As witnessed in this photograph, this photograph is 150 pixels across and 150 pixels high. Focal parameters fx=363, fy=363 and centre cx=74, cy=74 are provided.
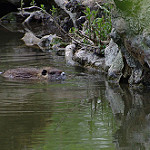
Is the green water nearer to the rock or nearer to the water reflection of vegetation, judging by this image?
the water reflection of vegetation

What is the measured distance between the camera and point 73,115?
224 inches

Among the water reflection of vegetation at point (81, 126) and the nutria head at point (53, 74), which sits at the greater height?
the water reflection of vegetation at point (81, 126)

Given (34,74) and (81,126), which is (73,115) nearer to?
(81,126)

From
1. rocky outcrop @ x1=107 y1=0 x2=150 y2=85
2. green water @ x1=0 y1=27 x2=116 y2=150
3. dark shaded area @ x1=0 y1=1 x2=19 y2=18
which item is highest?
rocky outcrop @ x1=107 y1=0 x2=150 y2=85

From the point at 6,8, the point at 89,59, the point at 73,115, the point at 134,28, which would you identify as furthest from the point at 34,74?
the point at 6,8

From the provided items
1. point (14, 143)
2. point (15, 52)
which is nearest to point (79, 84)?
point (14, 143)

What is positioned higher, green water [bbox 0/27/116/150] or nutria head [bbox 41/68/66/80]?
green water [bbox 0/27/116/150]

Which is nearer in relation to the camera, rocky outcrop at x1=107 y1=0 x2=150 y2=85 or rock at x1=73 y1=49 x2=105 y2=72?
rocky outcrop at x1=107 y1=0 x2=150 y2=85

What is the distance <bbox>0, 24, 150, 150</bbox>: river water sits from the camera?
4.54 m

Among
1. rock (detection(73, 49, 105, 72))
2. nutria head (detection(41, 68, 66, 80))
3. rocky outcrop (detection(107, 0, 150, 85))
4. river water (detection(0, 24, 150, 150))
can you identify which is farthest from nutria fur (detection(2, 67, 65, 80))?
rocky outcrop (detection(107, 0, 150, 85))

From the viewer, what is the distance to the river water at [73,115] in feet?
14.9

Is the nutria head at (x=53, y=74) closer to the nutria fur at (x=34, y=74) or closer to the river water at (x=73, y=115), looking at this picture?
the nutria fur at (x=34, y=74)

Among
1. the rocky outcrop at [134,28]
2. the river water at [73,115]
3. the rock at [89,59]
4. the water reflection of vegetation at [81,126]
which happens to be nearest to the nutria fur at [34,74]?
the river water at [73,115]

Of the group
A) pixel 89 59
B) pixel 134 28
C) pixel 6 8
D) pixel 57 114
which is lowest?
pixel 6 8
